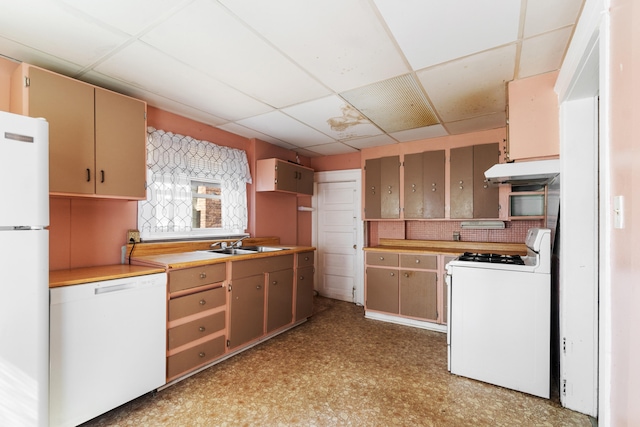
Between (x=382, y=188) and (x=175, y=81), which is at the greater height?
(x=175, y=81)

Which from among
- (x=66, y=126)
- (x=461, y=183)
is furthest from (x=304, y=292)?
(x=66, y=126)

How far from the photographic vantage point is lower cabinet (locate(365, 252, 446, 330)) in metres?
3.58

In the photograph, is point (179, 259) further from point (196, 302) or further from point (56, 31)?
point (56, 31)

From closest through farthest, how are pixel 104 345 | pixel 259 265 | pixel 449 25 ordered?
pixel 449 25 → pixel 104 345 → pixel 259 265

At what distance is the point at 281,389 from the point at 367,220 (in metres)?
2.77

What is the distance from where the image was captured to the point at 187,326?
2.43 meters

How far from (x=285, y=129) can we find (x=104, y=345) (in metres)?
2.71

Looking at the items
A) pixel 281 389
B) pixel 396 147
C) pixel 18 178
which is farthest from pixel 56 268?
pixel 396 147

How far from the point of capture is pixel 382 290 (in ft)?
12.9

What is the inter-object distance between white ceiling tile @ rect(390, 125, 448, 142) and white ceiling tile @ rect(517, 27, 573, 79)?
1296mm

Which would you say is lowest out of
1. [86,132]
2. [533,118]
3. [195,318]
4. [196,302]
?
[195,318]

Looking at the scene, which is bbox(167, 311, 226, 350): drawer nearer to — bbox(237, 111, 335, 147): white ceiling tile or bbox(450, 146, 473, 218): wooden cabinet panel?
bbox(237, 111, 335, 147): white ceiling tile

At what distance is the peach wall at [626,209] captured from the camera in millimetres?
909

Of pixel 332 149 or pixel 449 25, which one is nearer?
pixel 449 25
